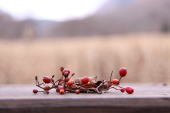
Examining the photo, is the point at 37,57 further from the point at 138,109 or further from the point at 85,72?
the point at 138,109

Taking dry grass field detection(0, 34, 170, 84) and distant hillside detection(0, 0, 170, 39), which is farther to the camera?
distant hillside detection(0, 0, 170, 39)

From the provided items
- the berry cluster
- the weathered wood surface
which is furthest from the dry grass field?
the weathered wood surface

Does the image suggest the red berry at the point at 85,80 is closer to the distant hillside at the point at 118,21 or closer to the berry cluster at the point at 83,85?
the berry cluster at the point at 83,85

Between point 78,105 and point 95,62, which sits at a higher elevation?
point 95,62

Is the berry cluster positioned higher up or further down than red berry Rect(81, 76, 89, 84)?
further down

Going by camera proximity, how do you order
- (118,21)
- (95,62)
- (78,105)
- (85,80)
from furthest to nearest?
(118,21)
(95,62)
(85,80)
(78,105)

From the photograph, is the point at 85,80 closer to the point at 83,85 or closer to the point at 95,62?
the point at 83,85

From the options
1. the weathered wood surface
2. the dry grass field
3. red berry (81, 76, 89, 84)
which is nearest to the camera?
the weathered wood surface

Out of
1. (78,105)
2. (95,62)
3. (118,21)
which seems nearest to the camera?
(78,105)

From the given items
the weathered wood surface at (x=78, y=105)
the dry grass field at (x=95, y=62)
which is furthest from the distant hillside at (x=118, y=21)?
the weathered wood surface at (x=78, y=105)

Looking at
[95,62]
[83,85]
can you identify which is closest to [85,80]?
[83,85]

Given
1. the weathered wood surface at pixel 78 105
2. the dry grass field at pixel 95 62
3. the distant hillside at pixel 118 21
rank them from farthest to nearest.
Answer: the distant hillside at pixel 118 21 → the dry grass field at pixel 95 62 → the weathered wood surface at pixel 78 105

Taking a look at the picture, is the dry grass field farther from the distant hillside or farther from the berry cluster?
the distant hillside
